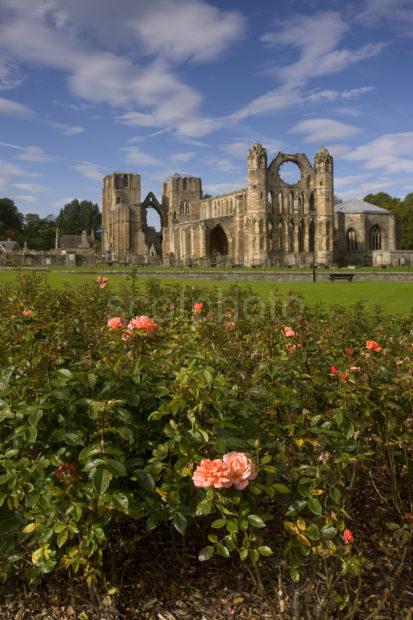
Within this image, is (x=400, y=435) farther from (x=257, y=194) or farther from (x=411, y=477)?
(x=257, y=194)

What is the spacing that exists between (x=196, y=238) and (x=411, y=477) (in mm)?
59707

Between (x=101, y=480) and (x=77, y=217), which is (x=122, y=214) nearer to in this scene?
A: (x=77, y=217)

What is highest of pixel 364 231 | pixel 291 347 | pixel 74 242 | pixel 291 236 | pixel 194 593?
pixel 74 242

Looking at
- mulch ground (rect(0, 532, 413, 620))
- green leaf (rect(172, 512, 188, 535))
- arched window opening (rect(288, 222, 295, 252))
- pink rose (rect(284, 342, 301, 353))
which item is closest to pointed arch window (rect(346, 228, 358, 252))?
arched window opening (rect(288, 222, 295, 252))

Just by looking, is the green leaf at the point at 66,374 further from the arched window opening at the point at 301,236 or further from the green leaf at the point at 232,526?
the arched window opening at the point at 301,236

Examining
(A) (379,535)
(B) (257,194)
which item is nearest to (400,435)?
(A) (379,535)

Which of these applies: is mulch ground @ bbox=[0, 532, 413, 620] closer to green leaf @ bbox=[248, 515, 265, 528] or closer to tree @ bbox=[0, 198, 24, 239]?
green leaf @ bbox=[248, 515, 265, 528]

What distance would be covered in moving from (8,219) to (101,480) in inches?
4284

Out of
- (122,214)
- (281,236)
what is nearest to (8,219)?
(122,214)

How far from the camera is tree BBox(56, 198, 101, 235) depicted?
122 meters

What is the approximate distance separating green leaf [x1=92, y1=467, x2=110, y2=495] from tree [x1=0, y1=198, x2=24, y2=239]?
105 m

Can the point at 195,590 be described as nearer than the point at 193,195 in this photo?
Yes

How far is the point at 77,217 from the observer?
12400 centimetres

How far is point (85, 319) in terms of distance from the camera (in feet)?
20.5
